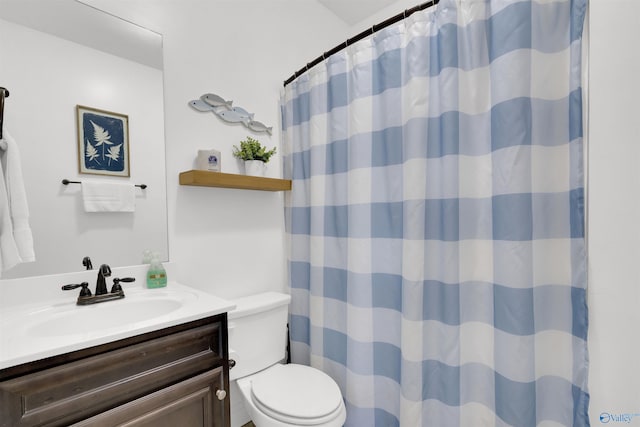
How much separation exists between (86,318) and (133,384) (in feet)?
1.19

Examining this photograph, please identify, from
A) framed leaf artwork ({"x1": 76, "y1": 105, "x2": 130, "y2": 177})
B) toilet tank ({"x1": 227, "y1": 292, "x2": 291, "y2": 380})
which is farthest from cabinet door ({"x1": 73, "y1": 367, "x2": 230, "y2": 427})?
framed leaf artwork ({"x1": 76, "y1": 105, "x2": 130, "y2": 177})

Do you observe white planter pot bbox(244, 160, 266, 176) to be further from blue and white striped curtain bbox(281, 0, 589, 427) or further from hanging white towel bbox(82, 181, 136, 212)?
hanging white towel bbox(82, 181, 136, 212)

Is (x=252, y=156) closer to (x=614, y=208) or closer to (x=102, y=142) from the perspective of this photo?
(x=102, y=142)

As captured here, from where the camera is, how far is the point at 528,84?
1001 mm

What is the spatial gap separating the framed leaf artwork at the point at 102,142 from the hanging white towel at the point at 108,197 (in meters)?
0.06

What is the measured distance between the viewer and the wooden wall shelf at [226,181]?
1.38 meters

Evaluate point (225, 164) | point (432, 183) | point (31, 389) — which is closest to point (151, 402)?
point (31, 389)

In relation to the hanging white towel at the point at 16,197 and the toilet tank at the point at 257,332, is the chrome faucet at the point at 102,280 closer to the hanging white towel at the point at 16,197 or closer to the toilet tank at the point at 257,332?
the hanging white towel at the point at 16,197

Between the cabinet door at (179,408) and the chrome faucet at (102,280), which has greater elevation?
the chrome faucet at (102,280)

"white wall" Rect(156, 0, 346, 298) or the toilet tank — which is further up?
"white wall" Rect(156, 0, 346, 298)

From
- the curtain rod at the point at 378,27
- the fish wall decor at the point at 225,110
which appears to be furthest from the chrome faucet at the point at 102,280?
the curtain rod at the point at 378,27

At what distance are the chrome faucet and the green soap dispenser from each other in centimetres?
17

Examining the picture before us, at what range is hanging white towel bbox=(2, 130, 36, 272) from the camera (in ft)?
3.29
